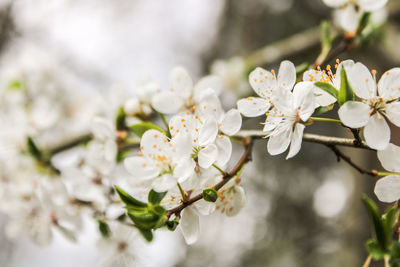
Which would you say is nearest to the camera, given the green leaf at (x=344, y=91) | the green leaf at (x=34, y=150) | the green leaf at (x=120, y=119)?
the green leaf at (x=344, y=91)

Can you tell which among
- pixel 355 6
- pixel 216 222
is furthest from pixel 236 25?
pixel 355 6

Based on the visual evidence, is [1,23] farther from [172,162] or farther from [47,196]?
[172,162]

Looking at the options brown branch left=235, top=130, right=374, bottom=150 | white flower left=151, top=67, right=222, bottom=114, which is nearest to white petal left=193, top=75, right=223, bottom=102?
white flower left=151, top=67, right=222, bottom=114

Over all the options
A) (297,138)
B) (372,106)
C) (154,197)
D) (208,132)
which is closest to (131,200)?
(154,197)

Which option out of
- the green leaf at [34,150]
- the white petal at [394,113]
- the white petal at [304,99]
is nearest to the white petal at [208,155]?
the white petal at [304,99]

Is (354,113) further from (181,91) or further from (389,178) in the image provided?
(181,91)

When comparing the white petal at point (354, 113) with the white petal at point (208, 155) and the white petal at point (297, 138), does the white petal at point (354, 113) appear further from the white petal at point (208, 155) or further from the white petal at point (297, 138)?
A: the white petal at point (208, 155)
